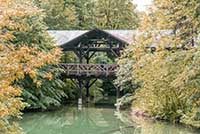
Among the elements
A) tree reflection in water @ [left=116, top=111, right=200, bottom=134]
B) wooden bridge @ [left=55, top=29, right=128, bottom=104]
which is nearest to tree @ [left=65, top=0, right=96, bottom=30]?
wooden bridge @ [left=55, top=29, right=128, bottom=104]

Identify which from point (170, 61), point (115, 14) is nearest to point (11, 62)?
point (170, 61)

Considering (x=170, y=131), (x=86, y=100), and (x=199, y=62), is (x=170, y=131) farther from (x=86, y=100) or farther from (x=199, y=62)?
(x=86, y=100)

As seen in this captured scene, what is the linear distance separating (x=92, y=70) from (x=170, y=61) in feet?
39.9

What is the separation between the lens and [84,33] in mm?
28000

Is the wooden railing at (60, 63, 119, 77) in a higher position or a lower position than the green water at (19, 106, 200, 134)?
higher

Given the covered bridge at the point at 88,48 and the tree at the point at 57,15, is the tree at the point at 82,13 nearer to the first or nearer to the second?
the tree at the point at 57,15

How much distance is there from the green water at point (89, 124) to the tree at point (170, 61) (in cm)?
82

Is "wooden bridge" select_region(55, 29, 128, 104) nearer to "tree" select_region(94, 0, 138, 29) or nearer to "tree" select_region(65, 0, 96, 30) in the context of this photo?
"tree" select_region(65, 0, 96, 30)

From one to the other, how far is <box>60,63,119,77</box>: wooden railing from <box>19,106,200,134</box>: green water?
261 cm

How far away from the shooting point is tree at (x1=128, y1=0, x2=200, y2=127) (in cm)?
1336

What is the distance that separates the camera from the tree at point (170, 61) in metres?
13.4

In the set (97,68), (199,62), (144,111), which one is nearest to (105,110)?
(97,68)

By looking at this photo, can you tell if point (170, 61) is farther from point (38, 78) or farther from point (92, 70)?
point (92, 70)

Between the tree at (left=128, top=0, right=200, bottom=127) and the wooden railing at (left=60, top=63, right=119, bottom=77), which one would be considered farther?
the wooden railing at (left=60, top=63, right=119, bottom=77)
